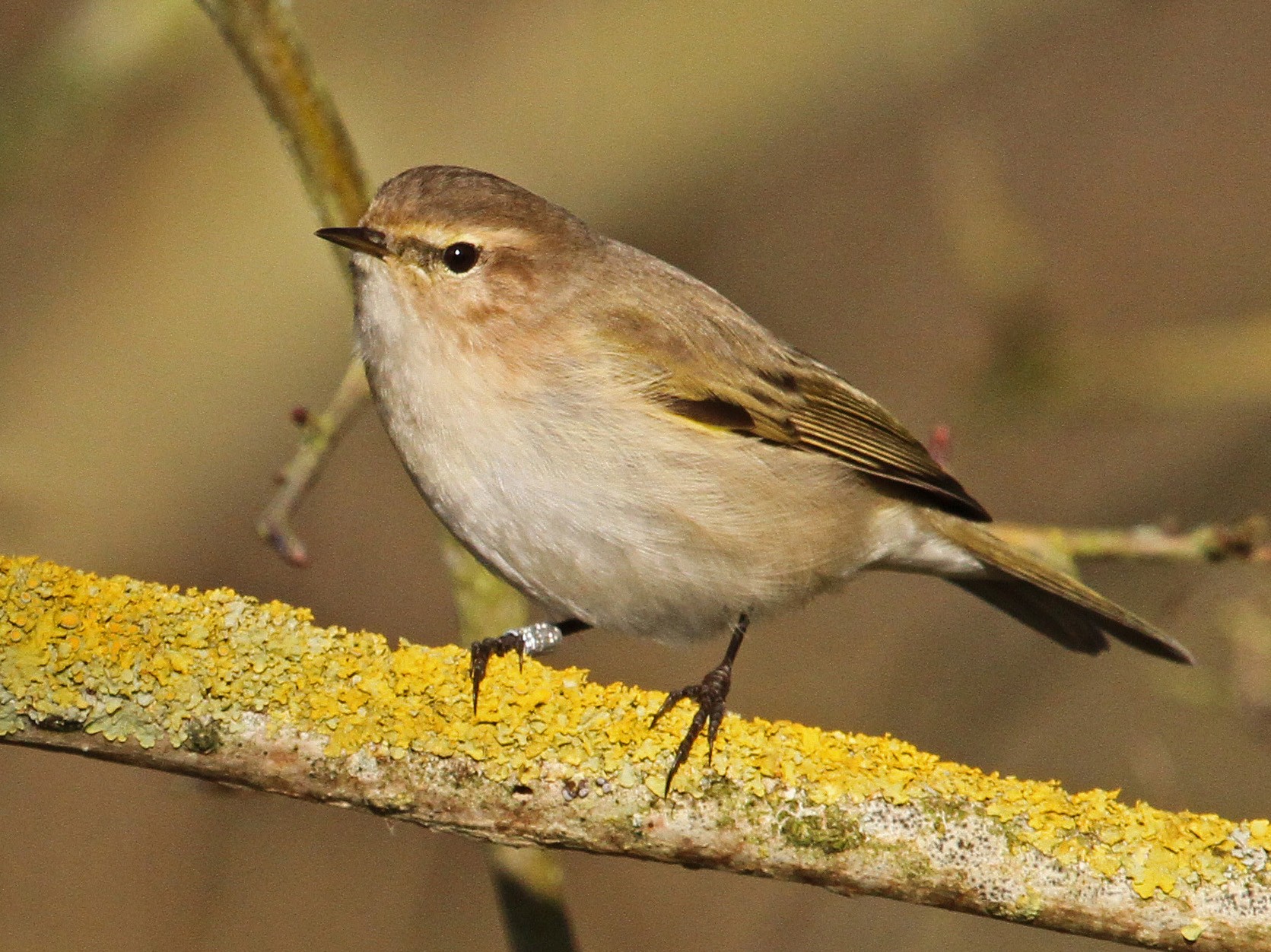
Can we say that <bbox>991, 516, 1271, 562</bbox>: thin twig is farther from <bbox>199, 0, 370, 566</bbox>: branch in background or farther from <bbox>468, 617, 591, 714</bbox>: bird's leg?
<bbox>199, 0, 370, 566</bbox>: branch in background

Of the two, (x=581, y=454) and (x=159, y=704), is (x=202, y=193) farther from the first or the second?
(x=159, y=704)

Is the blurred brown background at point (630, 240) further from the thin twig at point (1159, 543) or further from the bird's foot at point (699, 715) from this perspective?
the bird's foot at point (699, 715)

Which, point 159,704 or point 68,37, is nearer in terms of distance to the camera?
point 159,704

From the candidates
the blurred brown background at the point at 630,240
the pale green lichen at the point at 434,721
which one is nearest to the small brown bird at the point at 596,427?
the pale green lichen at the point at 434,721

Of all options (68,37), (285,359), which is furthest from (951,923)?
(68,37)

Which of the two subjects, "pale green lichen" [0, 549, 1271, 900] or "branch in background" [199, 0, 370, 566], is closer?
"pale green lichen" [0, 549, 1271, 900]

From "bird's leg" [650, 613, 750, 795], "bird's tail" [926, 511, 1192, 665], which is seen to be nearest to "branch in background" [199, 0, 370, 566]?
"bird's leg" [650, 613, 750, 795]
